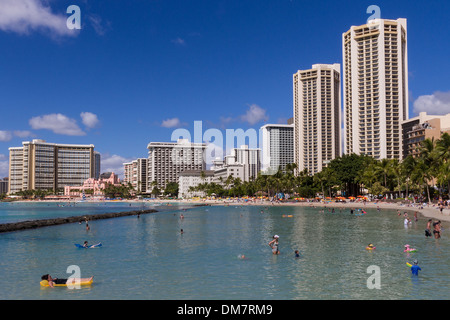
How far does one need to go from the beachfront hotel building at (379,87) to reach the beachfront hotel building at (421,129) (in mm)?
7659

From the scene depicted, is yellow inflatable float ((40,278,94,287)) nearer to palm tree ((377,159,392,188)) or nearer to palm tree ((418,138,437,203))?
palm tree ((418,138,437,203))

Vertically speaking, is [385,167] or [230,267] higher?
[385,167]

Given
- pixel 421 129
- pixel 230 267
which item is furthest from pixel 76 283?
pixel 421 129

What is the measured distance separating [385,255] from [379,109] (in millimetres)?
157220

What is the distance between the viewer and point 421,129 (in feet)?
480

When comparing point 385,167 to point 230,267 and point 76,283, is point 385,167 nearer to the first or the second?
point 230,267

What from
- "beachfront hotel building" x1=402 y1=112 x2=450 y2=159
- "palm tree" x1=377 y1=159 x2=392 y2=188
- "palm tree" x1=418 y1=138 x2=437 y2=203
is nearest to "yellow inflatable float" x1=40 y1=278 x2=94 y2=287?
"palm tree" x1=418 y1=138 x2=437 y2=203

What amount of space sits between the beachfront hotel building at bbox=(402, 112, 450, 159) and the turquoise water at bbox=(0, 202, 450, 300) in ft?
359

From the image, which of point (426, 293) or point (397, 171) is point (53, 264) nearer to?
point (426, 293)

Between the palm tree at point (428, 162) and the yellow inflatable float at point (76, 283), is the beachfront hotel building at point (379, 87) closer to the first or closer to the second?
the palm tree at point (428, 162)

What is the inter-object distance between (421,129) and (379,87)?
36.3m

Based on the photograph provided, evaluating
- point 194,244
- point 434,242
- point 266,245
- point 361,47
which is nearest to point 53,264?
point 194,244

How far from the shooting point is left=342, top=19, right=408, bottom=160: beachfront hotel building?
17338 centimetres

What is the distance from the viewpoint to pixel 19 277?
2545cm
